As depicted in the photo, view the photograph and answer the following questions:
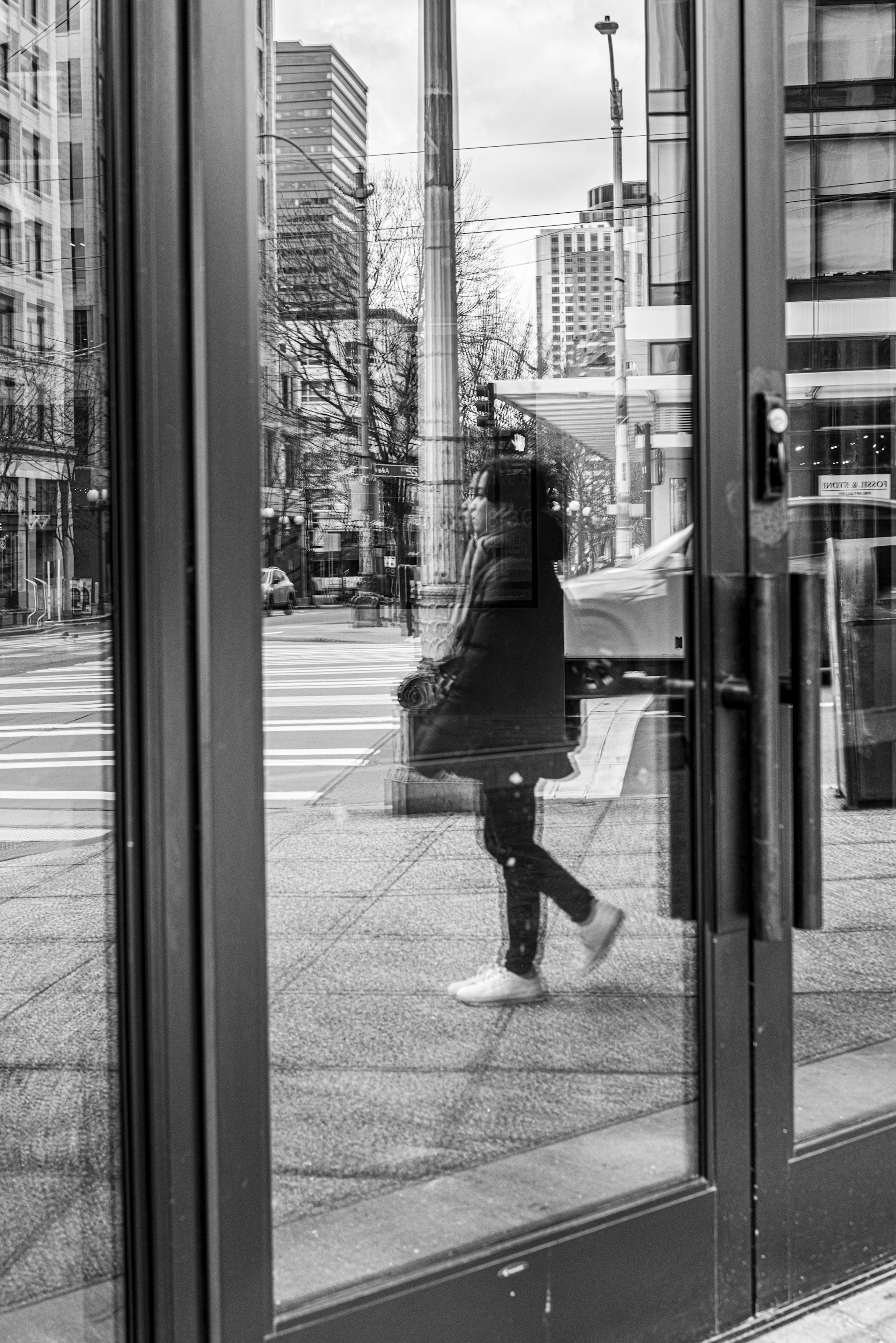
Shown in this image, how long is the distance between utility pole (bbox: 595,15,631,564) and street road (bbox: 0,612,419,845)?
62 cm

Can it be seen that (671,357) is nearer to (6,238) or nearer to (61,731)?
(61,731)

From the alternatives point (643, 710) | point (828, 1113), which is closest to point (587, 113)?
point (643, 710)

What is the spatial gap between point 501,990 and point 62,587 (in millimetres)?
1462

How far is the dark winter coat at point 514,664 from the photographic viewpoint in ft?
10.9

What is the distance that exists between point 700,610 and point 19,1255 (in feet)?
4.15

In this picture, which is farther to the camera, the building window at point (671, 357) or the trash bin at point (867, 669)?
the trash bin at point (867, 669)

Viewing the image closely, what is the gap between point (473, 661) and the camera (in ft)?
11.6

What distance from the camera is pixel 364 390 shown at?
18.6 ft

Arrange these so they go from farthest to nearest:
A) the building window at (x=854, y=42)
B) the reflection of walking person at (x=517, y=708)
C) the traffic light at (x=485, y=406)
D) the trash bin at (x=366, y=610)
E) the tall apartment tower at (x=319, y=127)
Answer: the traffic light at (x=485, y=406), the trash bin at (x=366, y=610), the reflection of walking person at (x=517, y=708), the building window at (x=854, y=42), the tall apartment tower at (x=319, y=127)

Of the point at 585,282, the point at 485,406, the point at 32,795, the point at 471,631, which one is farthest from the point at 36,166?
the point at 32,795

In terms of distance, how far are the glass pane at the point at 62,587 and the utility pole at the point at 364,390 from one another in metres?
1.68

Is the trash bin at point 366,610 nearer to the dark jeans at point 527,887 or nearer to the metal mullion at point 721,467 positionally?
the dark jeans at point 527,887

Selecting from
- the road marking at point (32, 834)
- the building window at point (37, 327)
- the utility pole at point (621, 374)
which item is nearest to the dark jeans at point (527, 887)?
the utility pole at point (621, 374)

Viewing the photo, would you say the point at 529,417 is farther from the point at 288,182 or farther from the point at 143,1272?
the point at 143,1272
